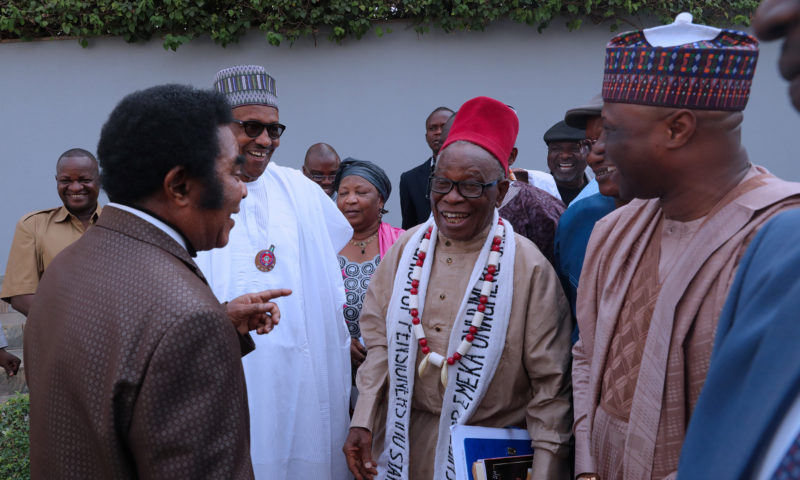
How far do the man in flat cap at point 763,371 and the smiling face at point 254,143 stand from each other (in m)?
2.83

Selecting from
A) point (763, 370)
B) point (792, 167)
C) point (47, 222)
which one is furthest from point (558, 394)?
point (792, 167)

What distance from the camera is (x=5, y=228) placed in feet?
26.3

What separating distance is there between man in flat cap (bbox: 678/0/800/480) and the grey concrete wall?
23.2ft

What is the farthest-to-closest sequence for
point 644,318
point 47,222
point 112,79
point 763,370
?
point 112,79 < point 47,222 < point 644,318 < point 763,370

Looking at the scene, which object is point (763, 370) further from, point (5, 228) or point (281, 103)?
point (5, 228)

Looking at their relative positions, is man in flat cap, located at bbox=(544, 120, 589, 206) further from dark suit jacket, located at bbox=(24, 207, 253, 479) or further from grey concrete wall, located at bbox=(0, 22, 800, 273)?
dark suit jacket, located at bbox=(24, 207, 253, 479)

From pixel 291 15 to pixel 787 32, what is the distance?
7.50 m

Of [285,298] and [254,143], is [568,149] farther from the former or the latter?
[285,298]

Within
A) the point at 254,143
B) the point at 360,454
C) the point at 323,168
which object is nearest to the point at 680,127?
the point at 360,454

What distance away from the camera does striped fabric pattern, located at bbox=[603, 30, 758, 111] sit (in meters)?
1.90

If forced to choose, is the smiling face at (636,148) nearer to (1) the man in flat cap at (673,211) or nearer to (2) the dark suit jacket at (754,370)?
(1) the man in flat cap at (673,211)

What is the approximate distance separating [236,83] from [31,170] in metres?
5.78

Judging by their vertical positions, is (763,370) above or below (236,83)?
below

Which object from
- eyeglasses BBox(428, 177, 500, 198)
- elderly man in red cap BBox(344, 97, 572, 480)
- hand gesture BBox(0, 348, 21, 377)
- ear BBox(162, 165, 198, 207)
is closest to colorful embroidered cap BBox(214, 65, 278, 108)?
elderly man in red cap BBox(344, 97, 572, 480)
